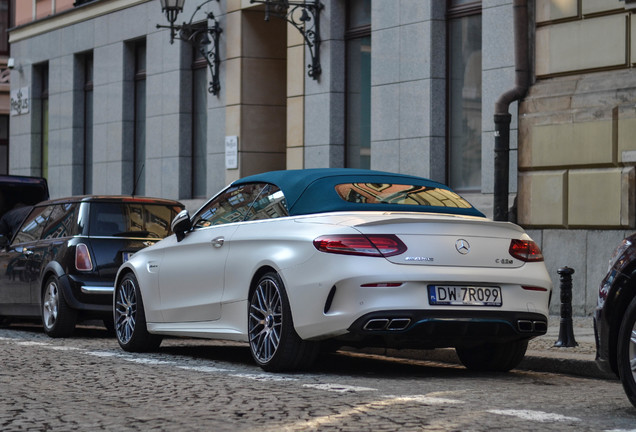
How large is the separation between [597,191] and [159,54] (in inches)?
461

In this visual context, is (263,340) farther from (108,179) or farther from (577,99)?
(108,179)

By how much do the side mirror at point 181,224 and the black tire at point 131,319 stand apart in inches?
34.9

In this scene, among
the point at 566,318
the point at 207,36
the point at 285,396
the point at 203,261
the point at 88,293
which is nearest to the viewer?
the point at 285,396

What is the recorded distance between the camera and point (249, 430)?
259 inches

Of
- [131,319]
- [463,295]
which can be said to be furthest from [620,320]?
[131,319]

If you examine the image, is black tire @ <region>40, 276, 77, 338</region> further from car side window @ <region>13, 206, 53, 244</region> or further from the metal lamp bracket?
the metal lamp bracket

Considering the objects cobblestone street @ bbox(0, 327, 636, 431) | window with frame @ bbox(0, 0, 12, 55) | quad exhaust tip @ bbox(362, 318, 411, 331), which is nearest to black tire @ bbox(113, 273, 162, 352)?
cobblestone street @ bbox(0, 327, 636, 431)

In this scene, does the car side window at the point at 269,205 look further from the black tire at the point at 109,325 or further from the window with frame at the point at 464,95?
the window with frame at the point at 464,95

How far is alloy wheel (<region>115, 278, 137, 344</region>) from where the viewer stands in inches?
459

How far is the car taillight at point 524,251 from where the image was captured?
933 centimetres

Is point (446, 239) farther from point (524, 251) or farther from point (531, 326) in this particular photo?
point (531, 326)

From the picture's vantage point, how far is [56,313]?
13.6 meters

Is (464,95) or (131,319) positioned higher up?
(464,95)

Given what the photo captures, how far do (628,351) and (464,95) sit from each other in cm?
1083
